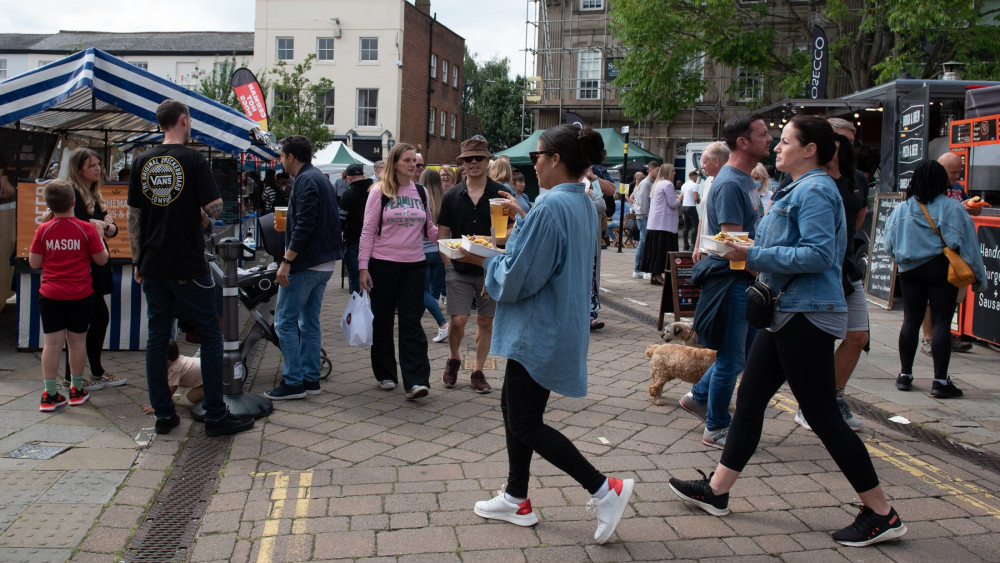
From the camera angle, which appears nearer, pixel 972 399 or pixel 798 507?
pixel 798 507

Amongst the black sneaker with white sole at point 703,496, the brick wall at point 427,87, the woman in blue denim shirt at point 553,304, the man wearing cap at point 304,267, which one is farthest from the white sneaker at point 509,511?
the brick wall at point 427,87

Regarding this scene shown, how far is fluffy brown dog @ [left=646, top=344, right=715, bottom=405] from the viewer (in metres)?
Result: 5.66

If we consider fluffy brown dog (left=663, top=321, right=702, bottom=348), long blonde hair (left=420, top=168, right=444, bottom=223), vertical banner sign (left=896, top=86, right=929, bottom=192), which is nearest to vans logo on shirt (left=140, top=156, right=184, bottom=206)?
long blonde hair (left=420, top=168, right=444, bottom=223)

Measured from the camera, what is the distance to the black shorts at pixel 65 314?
548cm

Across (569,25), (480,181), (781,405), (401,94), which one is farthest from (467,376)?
(401,94)

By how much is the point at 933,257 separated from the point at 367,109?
35.7 metres

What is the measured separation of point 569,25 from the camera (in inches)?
1357

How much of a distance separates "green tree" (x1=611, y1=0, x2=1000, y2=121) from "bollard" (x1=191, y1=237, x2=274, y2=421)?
58.9 ft

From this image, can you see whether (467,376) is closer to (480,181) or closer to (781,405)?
(480,181)

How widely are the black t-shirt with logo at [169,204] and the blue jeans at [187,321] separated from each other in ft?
0.31

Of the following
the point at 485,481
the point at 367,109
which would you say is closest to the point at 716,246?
the point at 485,481

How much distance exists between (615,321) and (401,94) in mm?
31777

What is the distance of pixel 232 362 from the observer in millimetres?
5410

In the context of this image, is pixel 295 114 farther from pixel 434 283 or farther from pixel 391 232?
pixel 391 232
